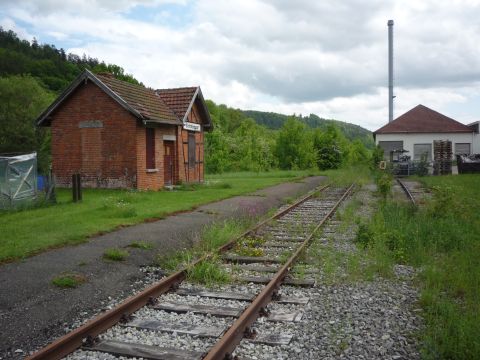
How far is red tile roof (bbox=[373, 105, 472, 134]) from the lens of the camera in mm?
47472

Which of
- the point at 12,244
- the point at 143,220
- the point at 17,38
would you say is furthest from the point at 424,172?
the point at 17,38

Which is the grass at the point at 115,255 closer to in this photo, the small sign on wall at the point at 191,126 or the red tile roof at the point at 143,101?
the red tile roof at the point at 143,101

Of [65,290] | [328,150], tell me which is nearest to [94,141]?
[65,290]

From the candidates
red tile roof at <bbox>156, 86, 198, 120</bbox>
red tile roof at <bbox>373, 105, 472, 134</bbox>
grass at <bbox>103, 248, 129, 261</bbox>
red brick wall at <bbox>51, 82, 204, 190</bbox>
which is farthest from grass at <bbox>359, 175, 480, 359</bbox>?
red tile roof at <bbox>373, 105, 472, 134</bbox>

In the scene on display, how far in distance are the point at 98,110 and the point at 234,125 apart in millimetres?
88298

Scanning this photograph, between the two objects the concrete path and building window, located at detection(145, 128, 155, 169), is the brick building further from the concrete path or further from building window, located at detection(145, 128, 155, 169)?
the concrete path

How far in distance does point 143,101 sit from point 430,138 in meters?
33.9

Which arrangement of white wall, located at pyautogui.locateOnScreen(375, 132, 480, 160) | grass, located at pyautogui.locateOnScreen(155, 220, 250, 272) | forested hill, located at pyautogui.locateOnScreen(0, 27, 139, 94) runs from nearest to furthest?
grass, located at pyautogui.locateOnScreen(155, 220, 250, 272) → white wall, located at pyautogui.locateOnScreen(375, 132, 480, 160) → forested hill, located at pyautogui.locateOnScreen(0, 27, 139, 94)

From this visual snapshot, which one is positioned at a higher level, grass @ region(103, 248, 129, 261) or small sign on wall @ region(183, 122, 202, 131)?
small sign on wall @ region(183, 122, 202, 131)

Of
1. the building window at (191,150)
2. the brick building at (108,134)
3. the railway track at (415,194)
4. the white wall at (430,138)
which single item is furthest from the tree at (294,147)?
the brick building at (108,134)

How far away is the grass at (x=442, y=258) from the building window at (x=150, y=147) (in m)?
11.1

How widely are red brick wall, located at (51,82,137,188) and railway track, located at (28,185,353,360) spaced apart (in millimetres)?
13047

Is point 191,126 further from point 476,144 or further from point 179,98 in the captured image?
point 476,144

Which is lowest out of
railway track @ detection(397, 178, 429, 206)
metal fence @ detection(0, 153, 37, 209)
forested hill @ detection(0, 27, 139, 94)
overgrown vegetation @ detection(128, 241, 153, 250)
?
overgrown vegetation @ detection(128, 241, 153, 250)
